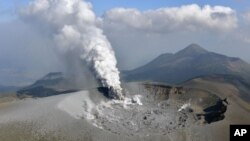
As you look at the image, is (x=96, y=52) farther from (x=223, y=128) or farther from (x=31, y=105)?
(x=223, y=128)

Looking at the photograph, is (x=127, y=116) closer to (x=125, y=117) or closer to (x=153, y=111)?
(x=125, y=117)

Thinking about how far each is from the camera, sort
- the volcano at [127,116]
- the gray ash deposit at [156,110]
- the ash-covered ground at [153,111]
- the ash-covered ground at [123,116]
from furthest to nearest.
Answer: the gray ash deposit at [156,110], the ash-covered ground at [153,111], the volcano at [127,116], the ash-covered ground at [123,116]

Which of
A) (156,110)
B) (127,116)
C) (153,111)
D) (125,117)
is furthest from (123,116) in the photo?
(156,110)

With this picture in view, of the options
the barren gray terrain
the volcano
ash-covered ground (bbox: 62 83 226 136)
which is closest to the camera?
the barren gray terrain

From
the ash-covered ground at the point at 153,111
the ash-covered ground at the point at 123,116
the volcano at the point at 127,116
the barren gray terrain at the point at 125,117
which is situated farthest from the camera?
the ash-covered ground at the point at 153,111

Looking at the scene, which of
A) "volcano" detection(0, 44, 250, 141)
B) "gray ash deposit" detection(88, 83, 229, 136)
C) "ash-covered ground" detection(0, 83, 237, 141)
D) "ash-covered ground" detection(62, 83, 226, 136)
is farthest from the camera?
"gray ash deposit" detection(88, 83, 229, 136)

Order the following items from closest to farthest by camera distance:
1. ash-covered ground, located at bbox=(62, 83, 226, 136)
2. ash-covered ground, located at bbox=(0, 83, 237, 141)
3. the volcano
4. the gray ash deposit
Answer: ash-covered ground, located at bbox=(0, 83, 237, 141)
the volcano
ash-covered ground, located at bbox=(62, 83, 226, 136)
the gray ash deposit

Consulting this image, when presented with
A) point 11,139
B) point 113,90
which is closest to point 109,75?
point 113,90

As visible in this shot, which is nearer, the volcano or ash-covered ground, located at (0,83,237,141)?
ash-covered ground, located at (0,83,237,141)
